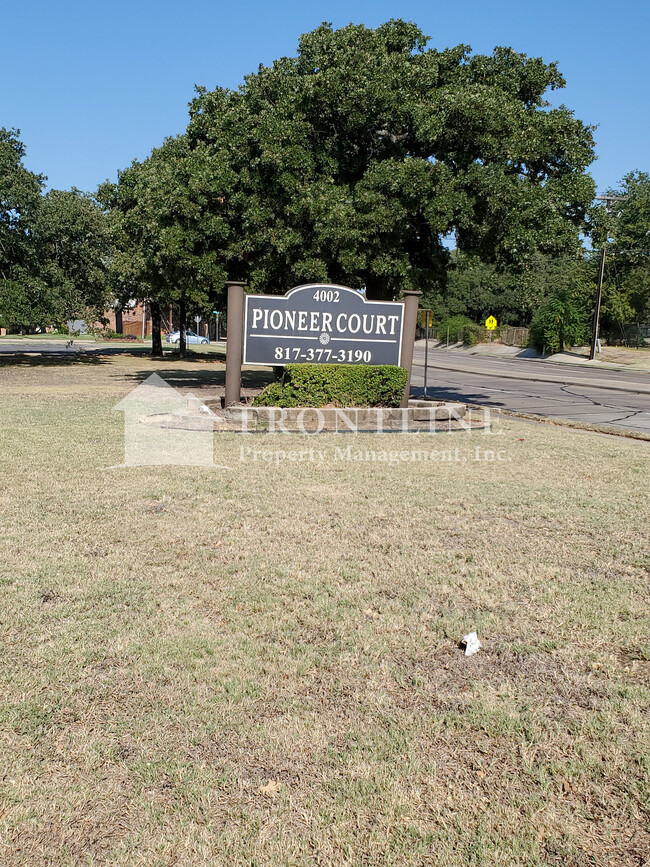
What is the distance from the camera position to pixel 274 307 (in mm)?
11320

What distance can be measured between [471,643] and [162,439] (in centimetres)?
652

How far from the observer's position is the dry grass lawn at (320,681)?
2199mm

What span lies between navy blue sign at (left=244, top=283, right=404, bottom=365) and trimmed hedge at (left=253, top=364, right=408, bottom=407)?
0.32 metres

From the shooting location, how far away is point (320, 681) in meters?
3.05

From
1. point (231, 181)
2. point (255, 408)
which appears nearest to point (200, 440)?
point (255, 408)

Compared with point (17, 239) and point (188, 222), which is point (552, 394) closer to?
point (188, 222)

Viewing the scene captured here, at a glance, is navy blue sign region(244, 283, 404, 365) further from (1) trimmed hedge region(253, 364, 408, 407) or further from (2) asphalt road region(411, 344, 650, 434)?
(2) asphalt road region(411, 344, 650, 434)

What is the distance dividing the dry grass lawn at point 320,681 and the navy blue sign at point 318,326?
5.60 m

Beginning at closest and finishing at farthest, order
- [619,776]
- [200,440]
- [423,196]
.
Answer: [619,776] < [200,440] < [423,196]

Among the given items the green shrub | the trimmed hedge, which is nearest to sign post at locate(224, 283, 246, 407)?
the trimmed hedge

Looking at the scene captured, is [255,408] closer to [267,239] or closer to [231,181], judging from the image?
[267,239]

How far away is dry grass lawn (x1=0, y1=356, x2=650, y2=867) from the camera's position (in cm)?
220

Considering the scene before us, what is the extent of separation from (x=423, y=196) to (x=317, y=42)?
4.45m

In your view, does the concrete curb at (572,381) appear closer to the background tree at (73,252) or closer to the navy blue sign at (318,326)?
the navy blue sign at (318,326)
